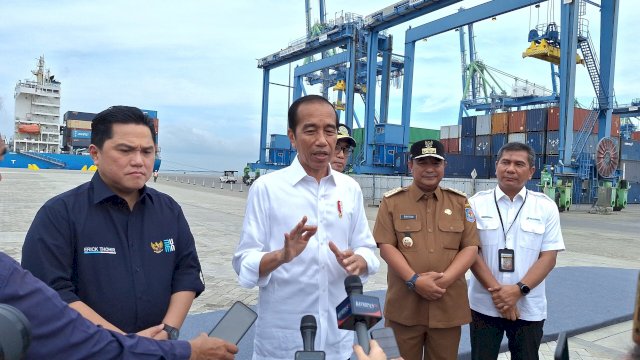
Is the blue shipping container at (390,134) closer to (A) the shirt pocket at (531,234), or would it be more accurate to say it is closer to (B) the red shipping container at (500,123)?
(B) the red shipping container at (500,123)

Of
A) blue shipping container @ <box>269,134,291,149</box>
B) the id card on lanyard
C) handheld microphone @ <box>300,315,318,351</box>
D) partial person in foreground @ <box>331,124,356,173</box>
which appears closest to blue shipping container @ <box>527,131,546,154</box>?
blue shipping container @ <box>269,134,291,149</box>

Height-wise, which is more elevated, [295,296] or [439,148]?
[439,148]

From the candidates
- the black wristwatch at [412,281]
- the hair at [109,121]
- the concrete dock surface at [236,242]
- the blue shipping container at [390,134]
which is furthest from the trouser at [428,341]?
the blue shipping container at [390,134]

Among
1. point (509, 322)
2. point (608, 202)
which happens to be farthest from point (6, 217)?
point (608, 202)

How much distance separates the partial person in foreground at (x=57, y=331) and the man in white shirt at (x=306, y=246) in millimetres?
711

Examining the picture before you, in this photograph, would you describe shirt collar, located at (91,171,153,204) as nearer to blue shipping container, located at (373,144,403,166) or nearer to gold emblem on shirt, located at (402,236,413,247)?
gold emblem on shirt, located at (402,236,413,247)

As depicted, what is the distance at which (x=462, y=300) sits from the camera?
2.63m

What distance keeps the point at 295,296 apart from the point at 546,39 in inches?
1011

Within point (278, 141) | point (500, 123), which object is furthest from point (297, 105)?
point (278, 141)

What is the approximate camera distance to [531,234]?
9.21 ft

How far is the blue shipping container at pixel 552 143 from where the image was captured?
25.7 m

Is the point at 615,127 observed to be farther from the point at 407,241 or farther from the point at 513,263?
the point at 407,241

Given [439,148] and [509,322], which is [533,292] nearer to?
[509,322]

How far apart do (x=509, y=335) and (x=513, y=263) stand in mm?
455
